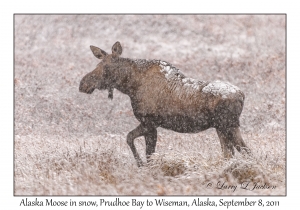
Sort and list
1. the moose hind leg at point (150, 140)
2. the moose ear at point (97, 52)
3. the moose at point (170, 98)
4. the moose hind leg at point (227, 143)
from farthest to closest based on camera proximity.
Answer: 1. the moose ear at point (97, 52)
2. the moose hind leg at point (150, 140)
3. the moose hind leg at point (227, 143)
4. the moose at point (170, 98)

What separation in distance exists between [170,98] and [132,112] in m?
7.02

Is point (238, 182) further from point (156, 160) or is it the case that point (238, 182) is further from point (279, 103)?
point (279, 103)

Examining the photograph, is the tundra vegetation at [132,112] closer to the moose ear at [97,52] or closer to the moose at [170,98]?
the moose at [170,98]

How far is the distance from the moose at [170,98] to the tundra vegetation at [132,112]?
0.86 feet

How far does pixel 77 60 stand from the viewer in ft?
69.2

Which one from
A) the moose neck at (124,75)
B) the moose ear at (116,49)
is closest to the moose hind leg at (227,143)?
the moose neck at (124,75)

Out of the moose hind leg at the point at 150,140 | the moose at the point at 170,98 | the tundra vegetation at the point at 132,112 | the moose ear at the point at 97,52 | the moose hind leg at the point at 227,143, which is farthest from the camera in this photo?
the moose ear at the point at 97,52

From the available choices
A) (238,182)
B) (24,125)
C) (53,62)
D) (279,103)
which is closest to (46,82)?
(53,62)

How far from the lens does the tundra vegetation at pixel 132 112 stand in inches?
376

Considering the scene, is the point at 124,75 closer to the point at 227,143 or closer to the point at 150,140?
the point at 150,140

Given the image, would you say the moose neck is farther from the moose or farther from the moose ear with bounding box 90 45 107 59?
the moose ear with bounding box 90 45 107 59

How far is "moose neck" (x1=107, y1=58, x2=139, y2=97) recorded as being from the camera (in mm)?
10539

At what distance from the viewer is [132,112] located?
17141mm
